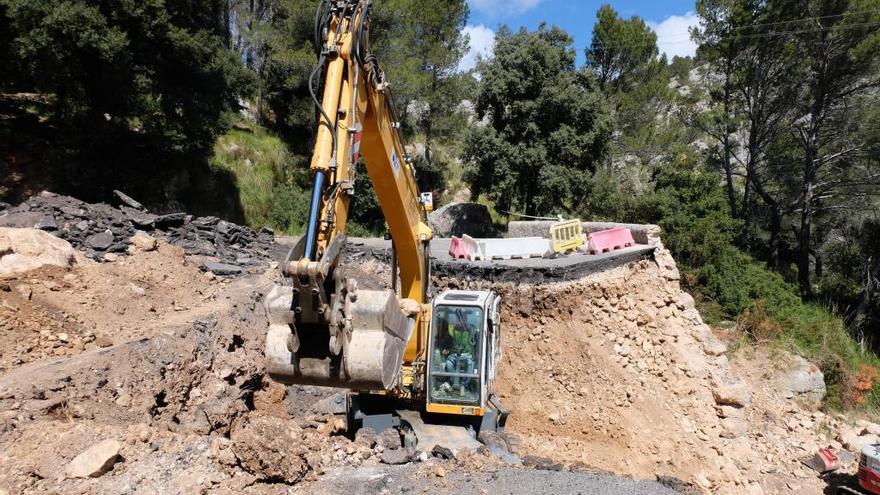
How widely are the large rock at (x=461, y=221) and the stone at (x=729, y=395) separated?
12.2 m

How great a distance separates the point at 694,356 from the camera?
10.7 m

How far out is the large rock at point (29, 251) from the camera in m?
7.97

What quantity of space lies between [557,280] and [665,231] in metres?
6.87

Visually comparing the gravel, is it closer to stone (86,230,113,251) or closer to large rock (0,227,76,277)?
large rock (0,227,76,277)

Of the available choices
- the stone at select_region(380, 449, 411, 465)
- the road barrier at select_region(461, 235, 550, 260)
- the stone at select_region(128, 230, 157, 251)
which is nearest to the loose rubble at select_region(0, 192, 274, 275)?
the stone at select_region(128, 230, 157, 251)

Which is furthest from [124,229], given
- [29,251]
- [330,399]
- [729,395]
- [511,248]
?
[729,395]

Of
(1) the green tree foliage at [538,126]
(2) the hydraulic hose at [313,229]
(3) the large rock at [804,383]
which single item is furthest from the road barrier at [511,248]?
(2) the hydraulic hose at [313,229]

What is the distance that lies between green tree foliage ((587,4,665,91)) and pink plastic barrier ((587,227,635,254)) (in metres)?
15.8

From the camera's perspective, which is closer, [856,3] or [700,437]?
[700,437]

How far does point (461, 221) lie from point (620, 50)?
12835 mm

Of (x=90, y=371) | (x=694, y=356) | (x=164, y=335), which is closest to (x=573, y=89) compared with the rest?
(x=694, y=356)

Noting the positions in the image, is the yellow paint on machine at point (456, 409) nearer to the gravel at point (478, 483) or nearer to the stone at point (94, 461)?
the gravel at point (478, 483)

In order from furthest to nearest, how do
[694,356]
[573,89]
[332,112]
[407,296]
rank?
[573,89] < [694,356] < [407,296] < [332,112]

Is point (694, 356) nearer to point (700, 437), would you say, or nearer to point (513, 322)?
point (700, 437)
